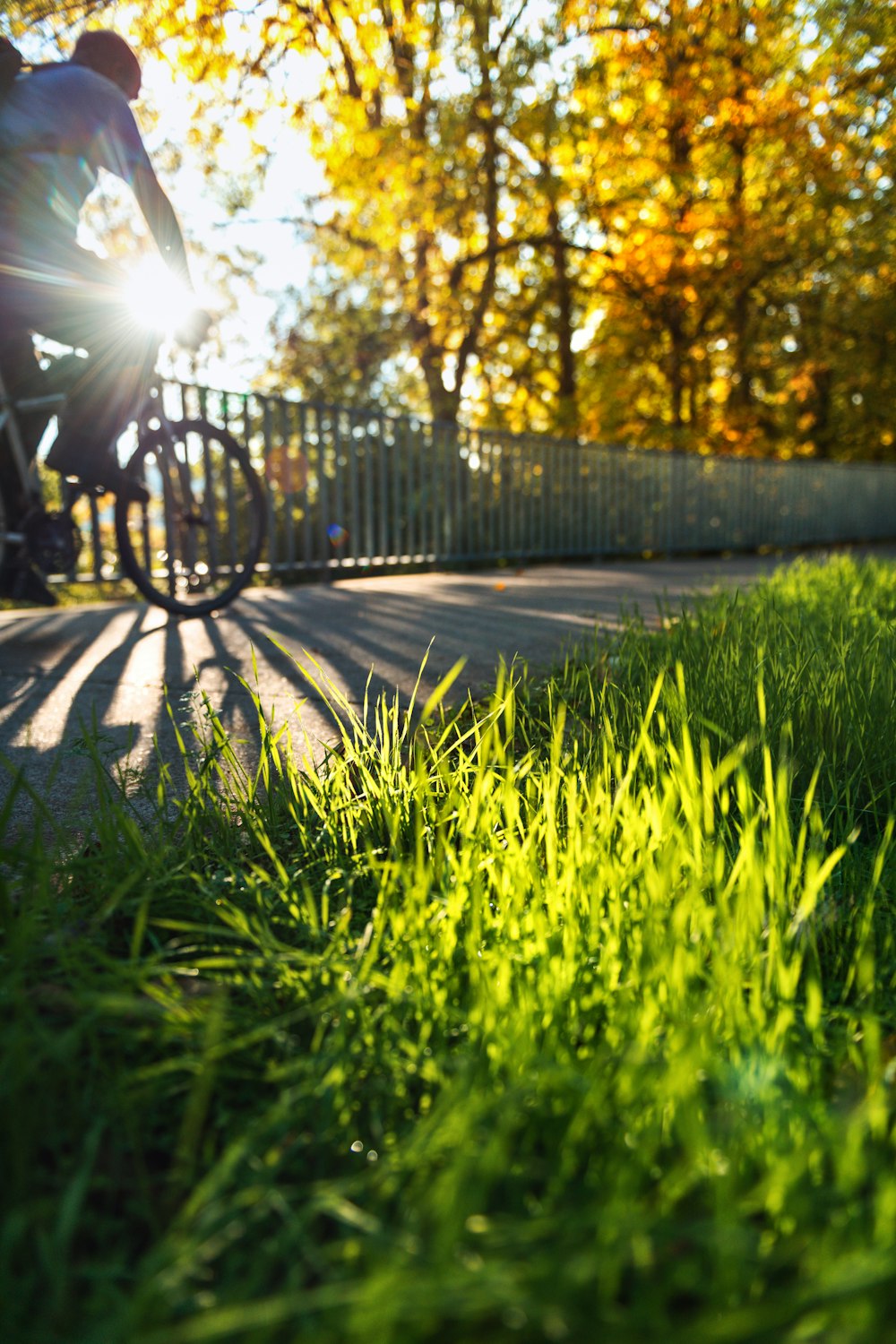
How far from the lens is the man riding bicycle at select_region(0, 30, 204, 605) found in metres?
3.68

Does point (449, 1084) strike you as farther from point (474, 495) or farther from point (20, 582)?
point (474, 495)

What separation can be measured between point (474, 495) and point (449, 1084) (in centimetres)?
1008

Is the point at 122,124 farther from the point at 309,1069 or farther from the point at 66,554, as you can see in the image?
the point at 309,1069

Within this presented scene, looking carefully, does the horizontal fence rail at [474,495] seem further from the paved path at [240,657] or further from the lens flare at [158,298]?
the lens flare at [158,298]

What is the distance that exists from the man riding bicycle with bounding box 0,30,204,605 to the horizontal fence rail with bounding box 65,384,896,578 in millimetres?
1168

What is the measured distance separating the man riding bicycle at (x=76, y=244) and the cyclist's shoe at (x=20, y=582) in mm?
454

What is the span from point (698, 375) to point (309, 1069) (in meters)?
25.4

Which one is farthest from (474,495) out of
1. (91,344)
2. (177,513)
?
(91,344)

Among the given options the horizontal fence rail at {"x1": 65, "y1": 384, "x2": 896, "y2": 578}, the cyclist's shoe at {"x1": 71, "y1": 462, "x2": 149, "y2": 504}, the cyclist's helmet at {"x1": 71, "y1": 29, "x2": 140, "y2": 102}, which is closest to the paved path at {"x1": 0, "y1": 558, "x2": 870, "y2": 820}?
the cyclist's shoe at {"x1": 71, "y1": 462, "x2": 149, "y2": 504}

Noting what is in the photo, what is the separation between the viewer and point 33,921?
3.36 ft

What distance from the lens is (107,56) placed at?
13.2 feet

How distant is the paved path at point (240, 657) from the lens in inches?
86.8

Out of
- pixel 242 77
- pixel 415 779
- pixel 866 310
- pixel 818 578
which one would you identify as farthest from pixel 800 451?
pixel 415 779

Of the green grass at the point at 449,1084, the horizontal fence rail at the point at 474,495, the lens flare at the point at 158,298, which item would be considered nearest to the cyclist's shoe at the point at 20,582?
the lens flare at the point at 158,298
